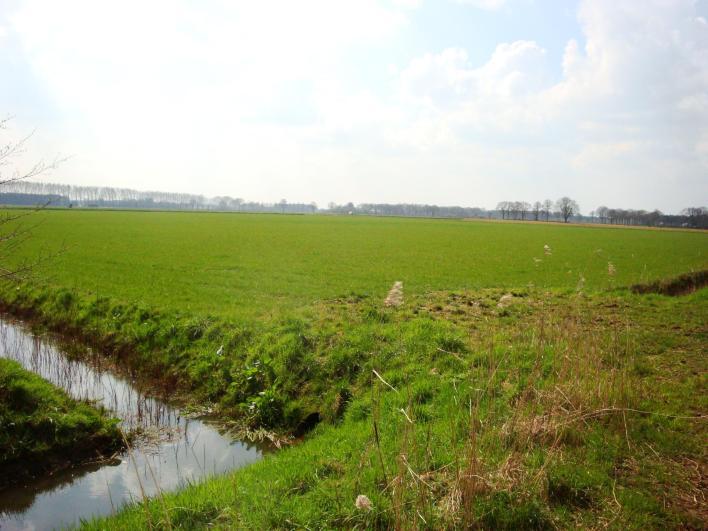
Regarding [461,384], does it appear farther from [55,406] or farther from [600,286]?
[600,286]

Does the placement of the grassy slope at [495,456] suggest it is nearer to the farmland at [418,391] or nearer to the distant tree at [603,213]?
the farmland at [418,391]

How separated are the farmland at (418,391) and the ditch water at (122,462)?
824mm

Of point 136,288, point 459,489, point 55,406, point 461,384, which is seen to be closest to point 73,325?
point 136,288

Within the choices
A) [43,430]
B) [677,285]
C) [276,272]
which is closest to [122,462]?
[43,430]

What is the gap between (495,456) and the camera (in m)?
5.18

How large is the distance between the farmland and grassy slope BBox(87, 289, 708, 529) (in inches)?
1.0

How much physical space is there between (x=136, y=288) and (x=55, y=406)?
420 inches

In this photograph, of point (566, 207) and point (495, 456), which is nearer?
point (495, 456)

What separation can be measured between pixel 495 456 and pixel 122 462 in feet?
21.7

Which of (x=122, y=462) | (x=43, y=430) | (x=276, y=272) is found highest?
(x=276, y=272)

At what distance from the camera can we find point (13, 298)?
1750 cm

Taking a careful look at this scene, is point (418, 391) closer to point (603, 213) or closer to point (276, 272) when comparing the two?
point (276, 272)

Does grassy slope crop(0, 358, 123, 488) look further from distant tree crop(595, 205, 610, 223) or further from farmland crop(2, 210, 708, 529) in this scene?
distant tree crop(595, 205, 610, 223)

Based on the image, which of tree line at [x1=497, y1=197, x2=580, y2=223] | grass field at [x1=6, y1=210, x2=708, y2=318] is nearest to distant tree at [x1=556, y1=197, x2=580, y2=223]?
tree line at [x1=497, y1=197, x2=580, y2=223]
